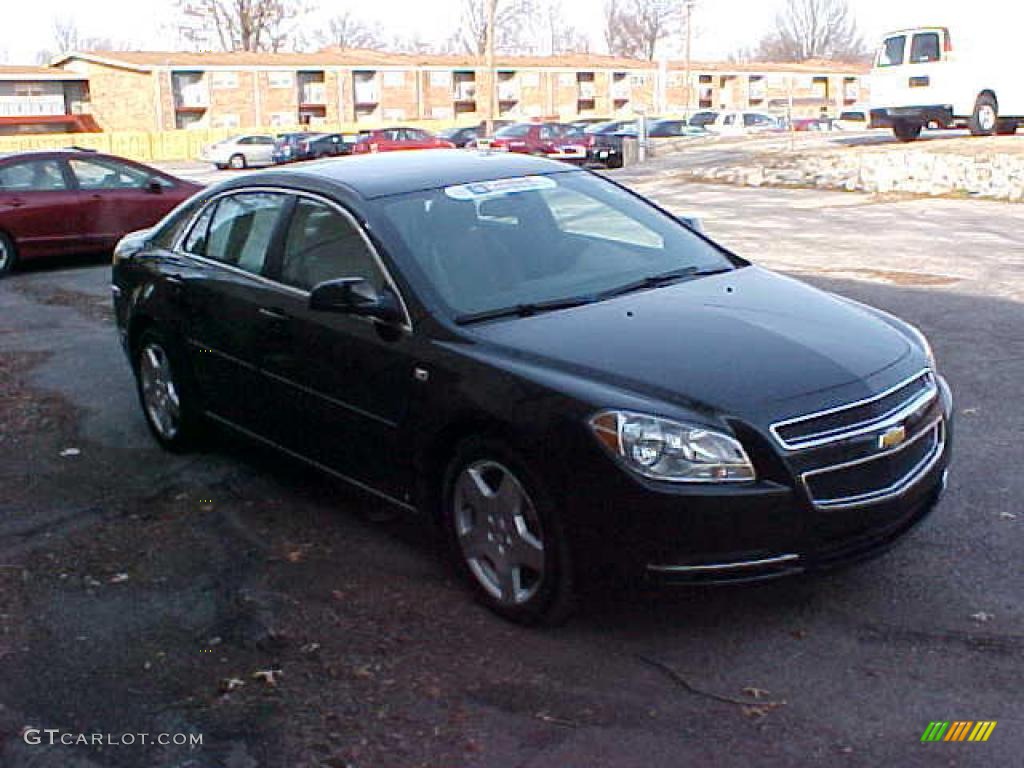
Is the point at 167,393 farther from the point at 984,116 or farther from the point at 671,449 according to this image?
the point at 984,116

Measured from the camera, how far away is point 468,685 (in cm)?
376

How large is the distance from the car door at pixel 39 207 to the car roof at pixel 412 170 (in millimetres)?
9036

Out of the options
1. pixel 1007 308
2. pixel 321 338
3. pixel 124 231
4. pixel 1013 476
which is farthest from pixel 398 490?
pixel 124 231

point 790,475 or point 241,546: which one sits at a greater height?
point 790,475

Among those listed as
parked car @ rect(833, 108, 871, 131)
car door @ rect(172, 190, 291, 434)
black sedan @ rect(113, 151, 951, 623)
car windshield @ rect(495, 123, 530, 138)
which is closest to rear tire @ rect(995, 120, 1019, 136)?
car windshield @ rect(495, 123, 530, 138)

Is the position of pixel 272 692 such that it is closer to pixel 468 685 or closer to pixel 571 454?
pixel 468 685

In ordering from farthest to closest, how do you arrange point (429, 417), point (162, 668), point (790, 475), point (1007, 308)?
point (1007, 308), point (429, 417), point (162, 668), point (790, 475)

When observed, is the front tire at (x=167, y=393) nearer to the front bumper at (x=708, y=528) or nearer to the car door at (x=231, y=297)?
the car door at (x=231, y=297)

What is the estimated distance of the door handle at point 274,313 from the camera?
5.17 metres

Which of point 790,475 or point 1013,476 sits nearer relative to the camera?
point 790,475

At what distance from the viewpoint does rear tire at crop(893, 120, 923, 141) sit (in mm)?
25859

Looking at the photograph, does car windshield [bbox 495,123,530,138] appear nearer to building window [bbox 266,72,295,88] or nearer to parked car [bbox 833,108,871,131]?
parked car [bbox 833,108,871,131]

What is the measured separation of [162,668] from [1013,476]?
3.71 metres

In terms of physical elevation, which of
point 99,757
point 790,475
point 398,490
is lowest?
point 99,757
